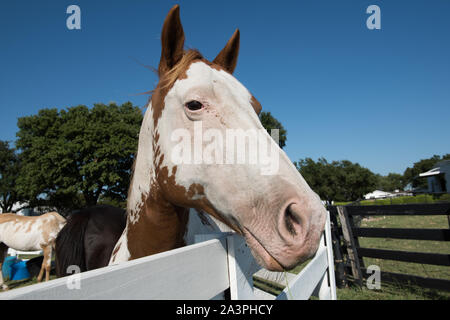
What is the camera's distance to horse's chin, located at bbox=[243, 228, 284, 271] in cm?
113

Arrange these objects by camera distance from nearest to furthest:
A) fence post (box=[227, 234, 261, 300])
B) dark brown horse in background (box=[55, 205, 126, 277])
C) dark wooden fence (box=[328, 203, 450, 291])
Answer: fence post (box=[227, 234, 261, 300]) → dark brown horse in background (box=[55, 205, 126, 277]) → dark wooden fence (box=[328, 203, 450, 291])

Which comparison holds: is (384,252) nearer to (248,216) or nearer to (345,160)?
(248,216)

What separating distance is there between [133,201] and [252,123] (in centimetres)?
123

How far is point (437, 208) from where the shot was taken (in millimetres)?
4727

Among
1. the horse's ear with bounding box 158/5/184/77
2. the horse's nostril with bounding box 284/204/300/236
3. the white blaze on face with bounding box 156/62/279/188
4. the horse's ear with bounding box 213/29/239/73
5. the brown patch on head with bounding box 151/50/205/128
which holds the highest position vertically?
the horse's ear with bounding box 213/29/239/73

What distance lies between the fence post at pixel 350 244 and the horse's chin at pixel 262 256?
5.56 m

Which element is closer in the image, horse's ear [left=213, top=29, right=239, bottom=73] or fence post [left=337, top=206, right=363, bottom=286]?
horse's ear [left=213, top=29, right=239, bottom=73]

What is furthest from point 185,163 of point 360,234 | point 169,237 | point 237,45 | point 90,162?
point 90,162

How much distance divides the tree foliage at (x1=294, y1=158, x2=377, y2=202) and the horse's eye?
47.5m

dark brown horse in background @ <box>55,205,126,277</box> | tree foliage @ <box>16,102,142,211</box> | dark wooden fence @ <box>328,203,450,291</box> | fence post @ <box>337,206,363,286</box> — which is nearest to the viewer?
dark brown horse in background @ <box>55,205,126,277</box>

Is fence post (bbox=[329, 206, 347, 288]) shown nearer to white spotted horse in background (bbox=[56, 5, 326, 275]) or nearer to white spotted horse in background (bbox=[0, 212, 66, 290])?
white spotted horse in background (bbox=[56, 5, 326, 275])

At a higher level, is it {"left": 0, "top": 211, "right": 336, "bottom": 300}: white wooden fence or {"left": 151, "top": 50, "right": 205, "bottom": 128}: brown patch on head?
{"left": 151, "top": 50, "right": 205, "bottom": 128}: brown patch on head

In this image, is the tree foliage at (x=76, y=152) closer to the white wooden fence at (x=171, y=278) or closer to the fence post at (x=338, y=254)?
the fence post at (x=338, y=254)

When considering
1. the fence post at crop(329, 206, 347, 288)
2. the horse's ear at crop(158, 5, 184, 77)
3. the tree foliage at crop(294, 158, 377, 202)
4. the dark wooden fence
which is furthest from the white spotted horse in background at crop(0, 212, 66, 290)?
the tree foliage at crop(294, 158, 377, 202)
